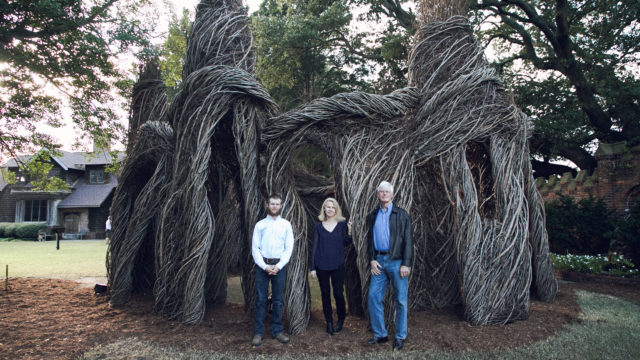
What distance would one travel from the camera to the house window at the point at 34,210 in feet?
86.2

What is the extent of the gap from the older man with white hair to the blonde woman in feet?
1.43

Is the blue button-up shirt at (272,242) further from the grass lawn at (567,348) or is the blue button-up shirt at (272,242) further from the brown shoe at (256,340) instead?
the grass lawn at (567,348)

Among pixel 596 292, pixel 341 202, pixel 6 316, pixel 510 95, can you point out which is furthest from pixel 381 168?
pixel 6 316

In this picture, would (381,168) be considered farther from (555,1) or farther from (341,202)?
(555,1)

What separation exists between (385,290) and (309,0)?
13.8 meters

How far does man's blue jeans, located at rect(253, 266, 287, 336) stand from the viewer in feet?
13.9

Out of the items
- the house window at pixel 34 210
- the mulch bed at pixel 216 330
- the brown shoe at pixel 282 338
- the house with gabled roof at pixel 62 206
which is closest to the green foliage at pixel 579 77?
the mulch bed at pixel 216 330

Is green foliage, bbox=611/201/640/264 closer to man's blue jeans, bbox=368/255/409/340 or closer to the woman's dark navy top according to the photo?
man's blue jeans, bbox=368/255/409/340

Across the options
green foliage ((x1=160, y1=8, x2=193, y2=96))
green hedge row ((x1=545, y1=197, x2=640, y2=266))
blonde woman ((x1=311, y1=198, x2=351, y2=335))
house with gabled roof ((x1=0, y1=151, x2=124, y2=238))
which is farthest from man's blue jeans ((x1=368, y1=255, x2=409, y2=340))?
house with gabled roof ((x1=0, y1=151, x2=124, y2=238))

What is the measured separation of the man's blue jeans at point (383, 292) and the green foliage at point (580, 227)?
707cm

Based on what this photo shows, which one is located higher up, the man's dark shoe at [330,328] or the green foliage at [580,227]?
the green foliage at [580,227]

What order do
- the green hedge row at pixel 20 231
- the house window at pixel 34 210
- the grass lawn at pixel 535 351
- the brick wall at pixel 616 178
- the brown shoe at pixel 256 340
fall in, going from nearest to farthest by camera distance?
the grass lawn at pixel 535 351 < the brown shoe at pixel 256 340 < the brick wall at pixel 616 178 < the green hedge row at pixel 20 231 < the house window at pixel 34 210

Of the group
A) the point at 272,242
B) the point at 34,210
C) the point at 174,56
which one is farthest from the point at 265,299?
the point at 34,210

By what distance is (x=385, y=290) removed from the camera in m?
4.44
